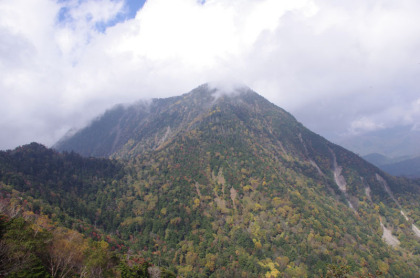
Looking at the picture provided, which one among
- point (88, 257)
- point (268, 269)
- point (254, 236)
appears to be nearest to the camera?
point (88, 257)

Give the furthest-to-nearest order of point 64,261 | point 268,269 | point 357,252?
1. point 357,252
2. point 268,269
3. point 64,261

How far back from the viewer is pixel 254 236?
19250 centimetres

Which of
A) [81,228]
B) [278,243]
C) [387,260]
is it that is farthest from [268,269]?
[81,228]

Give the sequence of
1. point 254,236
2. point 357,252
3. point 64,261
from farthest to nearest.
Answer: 1. point 254,236
2. point 357,252
3. point 64,261

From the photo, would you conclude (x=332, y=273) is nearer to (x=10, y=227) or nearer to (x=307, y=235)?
(x=10, y=227)

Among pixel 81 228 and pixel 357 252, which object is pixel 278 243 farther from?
pixel 81 228

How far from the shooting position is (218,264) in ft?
538

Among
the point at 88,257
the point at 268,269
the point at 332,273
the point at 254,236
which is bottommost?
the point at 268,269

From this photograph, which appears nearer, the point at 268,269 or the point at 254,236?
the point at 268,269

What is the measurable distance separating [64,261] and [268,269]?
466 feet

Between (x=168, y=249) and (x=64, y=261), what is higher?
(x=64, y=261)

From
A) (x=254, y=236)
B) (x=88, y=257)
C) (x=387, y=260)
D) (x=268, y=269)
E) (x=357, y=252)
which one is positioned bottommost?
(x=387, y=260)

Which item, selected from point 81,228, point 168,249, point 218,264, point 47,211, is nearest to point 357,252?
point 218,264

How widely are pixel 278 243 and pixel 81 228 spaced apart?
155 metres
